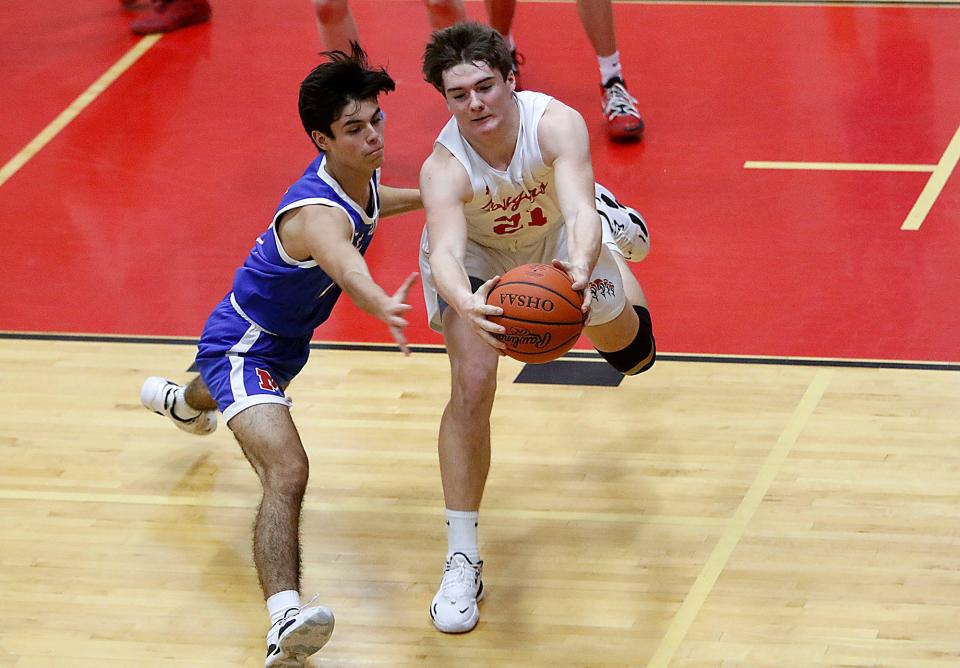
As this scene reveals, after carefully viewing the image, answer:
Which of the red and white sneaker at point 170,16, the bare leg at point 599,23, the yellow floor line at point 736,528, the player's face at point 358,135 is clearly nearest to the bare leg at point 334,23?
the bare leg at point 599,23

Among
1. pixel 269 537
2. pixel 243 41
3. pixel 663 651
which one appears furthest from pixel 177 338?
pixel 243 41

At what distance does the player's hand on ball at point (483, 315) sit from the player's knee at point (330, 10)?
339 centimetres

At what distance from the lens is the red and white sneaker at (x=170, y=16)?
9.02 metres

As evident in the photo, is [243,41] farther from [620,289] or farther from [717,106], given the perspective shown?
[620,289]

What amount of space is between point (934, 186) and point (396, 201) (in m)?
2.95

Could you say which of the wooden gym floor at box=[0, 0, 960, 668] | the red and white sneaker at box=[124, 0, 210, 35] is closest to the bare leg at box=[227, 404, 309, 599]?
the wooden gym floor at box=[0, 0, 960, 668]

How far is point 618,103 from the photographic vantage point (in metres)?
7.20

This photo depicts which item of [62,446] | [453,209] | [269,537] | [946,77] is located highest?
[453,209]

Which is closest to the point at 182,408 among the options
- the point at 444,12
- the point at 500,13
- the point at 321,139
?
the point at 321,139

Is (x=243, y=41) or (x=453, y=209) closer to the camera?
(x=453, y=209)

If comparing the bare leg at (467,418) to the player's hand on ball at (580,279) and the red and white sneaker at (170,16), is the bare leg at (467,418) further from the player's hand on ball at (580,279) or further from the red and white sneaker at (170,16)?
the red and white sneaker at (170,16)

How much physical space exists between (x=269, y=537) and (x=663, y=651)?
1127 mm

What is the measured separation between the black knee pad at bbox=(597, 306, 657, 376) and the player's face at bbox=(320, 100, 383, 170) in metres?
1.07

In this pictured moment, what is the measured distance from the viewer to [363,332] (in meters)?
5.89
